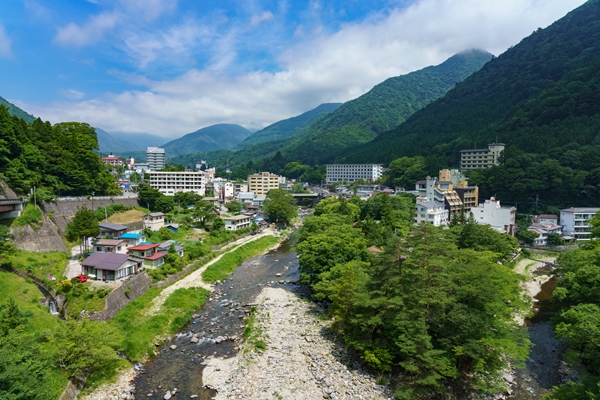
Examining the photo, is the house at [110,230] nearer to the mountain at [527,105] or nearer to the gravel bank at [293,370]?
the gravel bank at [293,370]

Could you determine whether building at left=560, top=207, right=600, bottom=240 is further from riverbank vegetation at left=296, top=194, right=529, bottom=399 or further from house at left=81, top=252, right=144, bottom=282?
house at left=81, top=252, right=144, bottom=282

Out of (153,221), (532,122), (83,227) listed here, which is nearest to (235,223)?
(153,221)

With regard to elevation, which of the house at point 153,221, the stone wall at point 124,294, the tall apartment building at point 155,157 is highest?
the tall apartment building at point 155,157

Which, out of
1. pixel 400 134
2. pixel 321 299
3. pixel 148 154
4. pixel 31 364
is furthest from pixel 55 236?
pixel 148 154

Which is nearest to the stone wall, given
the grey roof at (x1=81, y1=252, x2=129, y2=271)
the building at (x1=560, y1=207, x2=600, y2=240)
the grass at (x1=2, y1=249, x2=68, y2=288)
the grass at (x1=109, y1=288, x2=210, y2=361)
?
the grass at (x1=109, y1=288, x2=210, y2=361)

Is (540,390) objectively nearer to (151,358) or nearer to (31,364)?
(151,358)

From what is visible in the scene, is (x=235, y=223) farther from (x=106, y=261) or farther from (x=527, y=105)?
(x=527, y=105)

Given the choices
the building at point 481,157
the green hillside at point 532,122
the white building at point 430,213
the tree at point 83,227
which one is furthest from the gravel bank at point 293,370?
the building at point 481,157
